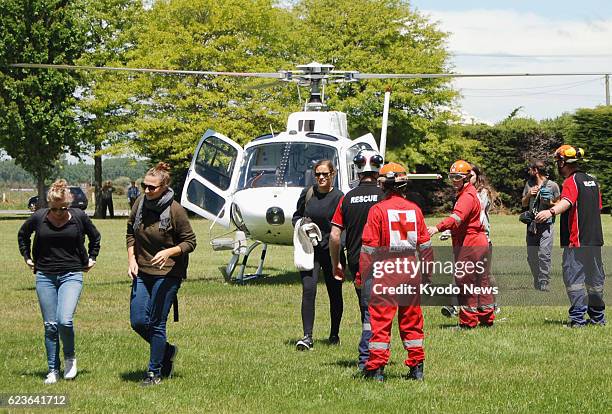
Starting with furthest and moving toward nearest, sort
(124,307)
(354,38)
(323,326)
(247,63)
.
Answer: (354,38) → (247,63) → (124,307) → (323,326)

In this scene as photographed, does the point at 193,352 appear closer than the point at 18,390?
No

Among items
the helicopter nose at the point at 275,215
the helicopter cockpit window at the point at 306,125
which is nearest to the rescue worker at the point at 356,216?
the helicopter nose at the point at 275,215

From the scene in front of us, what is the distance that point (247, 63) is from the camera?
49500 millimetres

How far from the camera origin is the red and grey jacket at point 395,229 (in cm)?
859

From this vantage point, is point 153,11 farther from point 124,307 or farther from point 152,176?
point 152,176

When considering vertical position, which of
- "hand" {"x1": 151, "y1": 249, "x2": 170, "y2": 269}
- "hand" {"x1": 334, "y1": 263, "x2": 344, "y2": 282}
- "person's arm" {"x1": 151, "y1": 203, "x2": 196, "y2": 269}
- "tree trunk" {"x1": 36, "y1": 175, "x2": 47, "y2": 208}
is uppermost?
"person's arm" {"x1": 151, "y1": 203, "x2": 196, "y2": 269}

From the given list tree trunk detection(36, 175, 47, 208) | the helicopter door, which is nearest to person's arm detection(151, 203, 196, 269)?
the helicopter door

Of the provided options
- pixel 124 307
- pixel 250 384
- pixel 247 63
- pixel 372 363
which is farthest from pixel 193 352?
pixel 247 63

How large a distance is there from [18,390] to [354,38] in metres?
45.9

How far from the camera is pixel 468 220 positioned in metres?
11.5

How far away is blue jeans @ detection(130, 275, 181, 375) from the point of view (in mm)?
8741

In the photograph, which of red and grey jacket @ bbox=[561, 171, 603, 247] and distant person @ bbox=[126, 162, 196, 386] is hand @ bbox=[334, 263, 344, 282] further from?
red and grey jacket @ bbox=[561, 171, 603, 247]

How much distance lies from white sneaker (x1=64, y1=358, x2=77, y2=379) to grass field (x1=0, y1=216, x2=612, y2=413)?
0.15 metres

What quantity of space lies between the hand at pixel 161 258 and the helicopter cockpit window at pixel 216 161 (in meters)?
8.71
